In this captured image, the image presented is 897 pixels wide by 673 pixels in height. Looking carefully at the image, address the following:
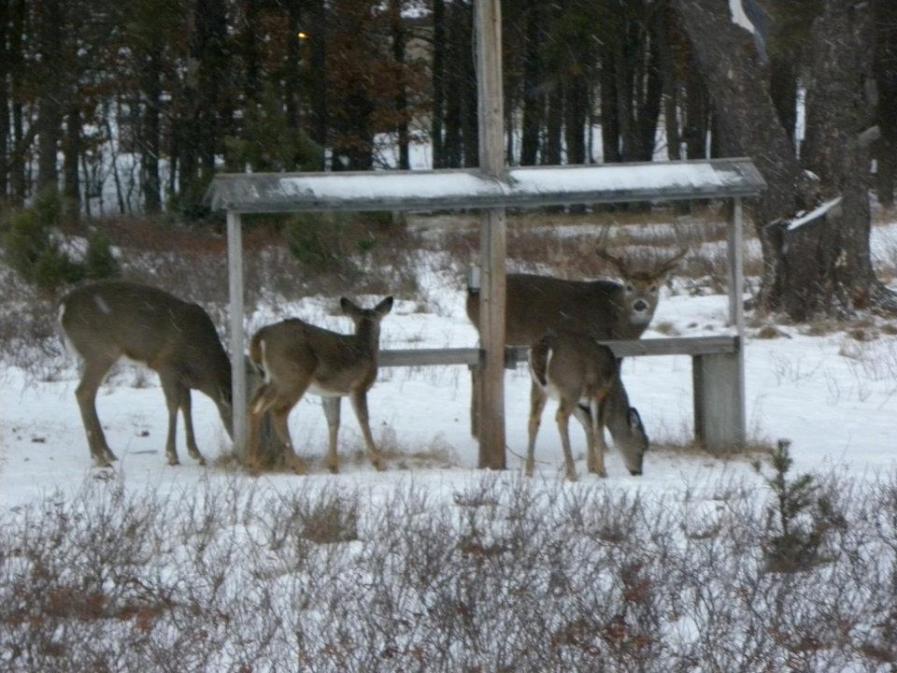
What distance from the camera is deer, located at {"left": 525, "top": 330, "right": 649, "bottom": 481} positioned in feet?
33.8

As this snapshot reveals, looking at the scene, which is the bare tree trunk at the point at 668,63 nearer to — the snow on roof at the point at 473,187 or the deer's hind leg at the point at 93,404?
the snow on roof at the point at 473,187

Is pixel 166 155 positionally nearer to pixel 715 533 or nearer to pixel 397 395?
pixel 397 395

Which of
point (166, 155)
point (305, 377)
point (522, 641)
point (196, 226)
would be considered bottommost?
point (522, 641)

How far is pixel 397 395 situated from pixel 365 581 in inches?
279

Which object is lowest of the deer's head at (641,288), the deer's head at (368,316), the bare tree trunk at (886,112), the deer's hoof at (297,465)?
the deer's hoof at (297,465)

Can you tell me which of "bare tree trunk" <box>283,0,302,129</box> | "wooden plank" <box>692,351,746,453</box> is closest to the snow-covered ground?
"wooden plank" <box>692,351,746,453</box>

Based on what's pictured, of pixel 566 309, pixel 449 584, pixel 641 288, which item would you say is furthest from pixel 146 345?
pixel 449 584

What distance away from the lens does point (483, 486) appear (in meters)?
8.68

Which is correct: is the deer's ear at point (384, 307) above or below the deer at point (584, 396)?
above

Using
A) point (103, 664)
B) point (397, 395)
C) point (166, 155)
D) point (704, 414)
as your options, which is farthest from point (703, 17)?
point (166, 155)

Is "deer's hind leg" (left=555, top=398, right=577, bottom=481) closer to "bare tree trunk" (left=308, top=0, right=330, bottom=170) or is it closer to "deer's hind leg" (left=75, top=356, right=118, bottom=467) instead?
"deer's hind leg" (left=75, top=356, right=118, bottom=467)

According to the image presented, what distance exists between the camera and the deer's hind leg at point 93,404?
1087cm

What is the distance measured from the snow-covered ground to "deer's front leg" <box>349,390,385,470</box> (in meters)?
0.13

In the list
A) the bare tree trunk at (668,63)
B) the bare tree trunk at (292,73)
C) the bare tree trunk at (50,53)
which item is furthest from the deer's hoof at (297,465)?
the bare tree trunk at (668,63)
